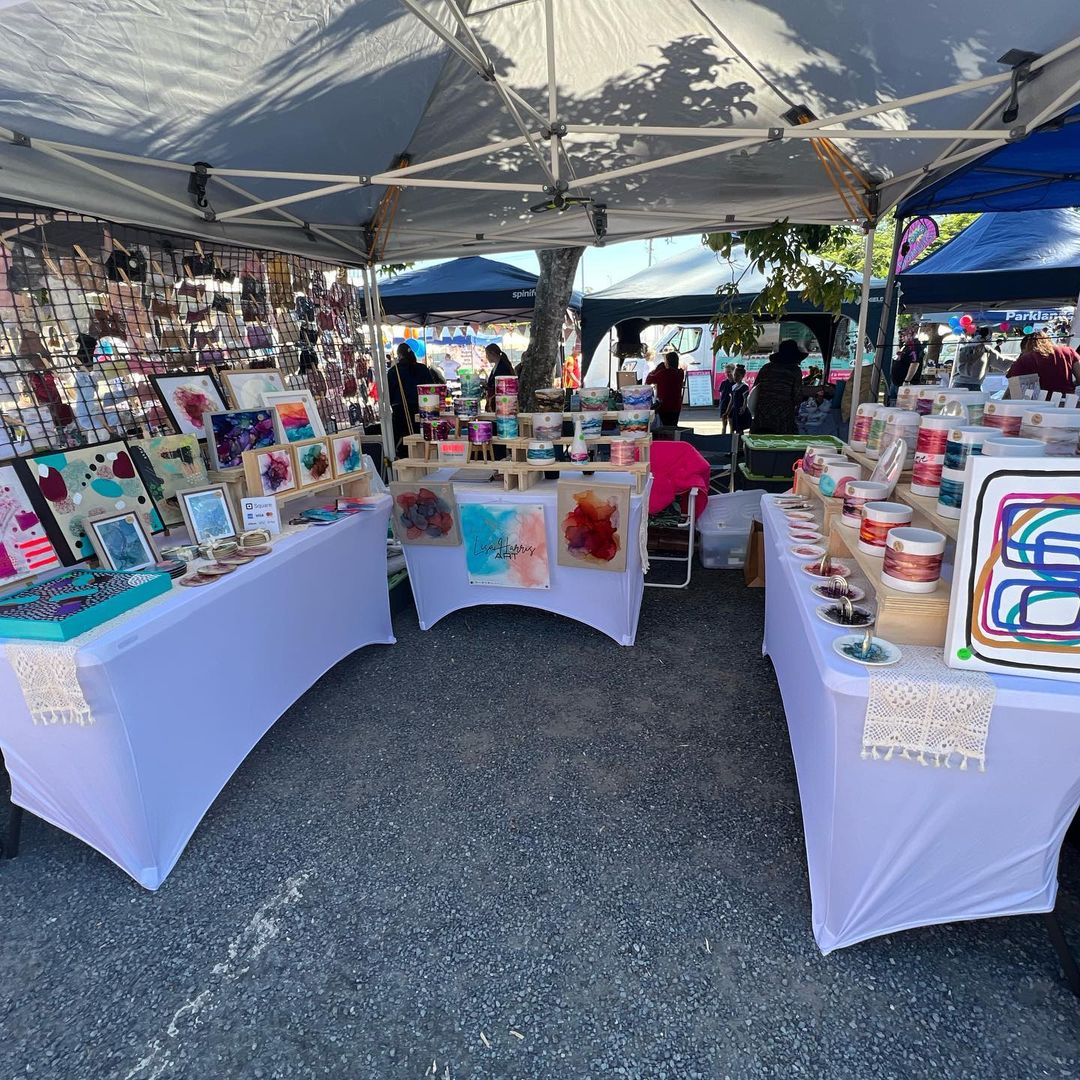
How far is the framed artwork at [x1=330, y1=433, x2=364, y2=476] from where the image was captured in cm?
290

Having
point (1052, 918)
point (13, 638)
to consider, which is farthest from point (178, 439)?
point (1052, 918)

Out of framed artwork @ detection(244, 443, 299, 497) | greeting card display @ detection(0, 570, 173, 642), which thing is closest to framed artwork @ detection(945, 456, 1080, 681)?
greeting card display @ detection(0, 570, 173, 642)

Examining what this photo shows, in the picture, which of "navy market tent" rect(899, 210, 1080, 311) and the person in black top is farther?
"navy market tent" rect(899, 210, 1080, 311)

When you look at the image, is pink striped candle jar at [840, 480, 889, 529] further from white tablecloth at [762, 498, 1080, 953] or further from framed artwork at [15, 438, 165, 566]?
framed artwork at [15, 438, 165, 566]

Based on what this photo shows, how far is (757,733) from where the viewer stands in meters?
2.43

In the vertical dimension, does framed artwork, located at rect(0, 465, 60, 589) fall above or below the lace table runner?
above

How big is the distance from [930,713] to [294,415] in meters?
2.65

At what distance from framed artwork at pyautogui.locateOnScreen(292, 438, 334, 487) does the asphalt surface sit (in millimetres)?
1095

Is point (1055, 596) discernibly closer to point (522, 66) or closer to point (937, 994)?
point (937, 994)

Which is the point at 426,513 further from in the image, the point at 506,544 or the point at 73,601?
the point at 73,601

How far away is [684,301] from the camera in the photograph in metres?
7.38

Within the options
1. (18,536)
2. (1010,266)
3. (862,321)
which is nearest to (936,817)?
(18,536)

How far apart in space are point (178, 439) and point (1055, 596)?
270 centimetres

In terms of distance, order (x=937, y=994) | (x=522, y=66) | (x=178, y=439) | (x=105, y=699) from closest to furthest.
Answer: (x=937, y=994) → (x=105, y=699) → (x=178, y=439) → (x=522, y=66)
